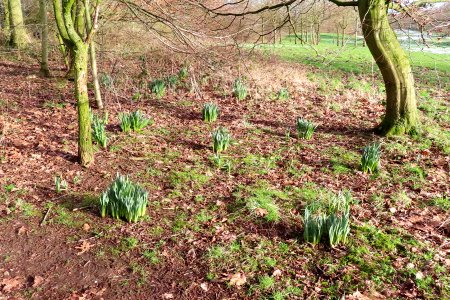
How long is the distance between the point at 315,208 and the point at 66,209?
2.95m

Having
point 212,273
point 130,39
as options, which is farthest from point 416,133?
point 130,39

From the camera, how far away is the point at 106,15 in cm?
922

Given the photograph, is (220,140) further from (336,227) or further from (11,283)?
(11,283)

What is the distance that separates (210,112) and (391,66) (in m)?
3.46

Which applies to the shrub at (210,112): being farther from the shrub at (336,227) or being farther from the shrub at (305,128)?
the shrub at (336,227)

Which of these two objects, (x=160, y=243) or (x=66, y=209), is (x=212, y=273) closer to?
(x=160, y=243)

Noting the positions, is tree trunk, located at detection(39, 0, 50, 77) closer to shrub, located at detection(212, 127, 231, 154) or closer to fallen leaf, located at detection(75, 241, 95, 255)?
shrub, located at detection(212, 127, 231, 154)

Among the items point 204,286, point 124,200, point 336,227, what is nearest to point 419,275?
point 336,227

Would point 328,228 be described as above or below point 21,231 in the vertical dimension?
above

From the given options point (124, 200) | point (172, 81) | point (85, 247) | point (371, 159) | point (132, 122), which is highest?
point (172, 81)

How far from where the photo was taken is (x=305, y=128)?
269 inches

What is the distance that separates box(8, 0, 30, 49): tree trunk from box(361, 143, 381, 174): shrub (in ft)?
38.7

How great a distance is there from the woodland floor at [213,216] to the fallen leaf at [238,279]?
1 centimetres

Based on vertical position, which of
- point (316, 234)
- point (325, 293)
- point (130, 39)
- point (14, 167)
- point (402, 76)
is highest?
point (130, 39)
